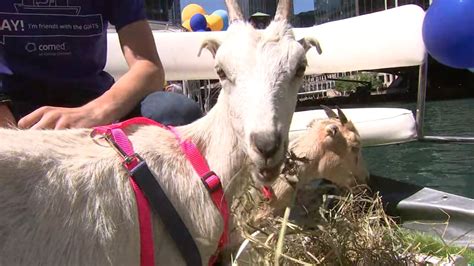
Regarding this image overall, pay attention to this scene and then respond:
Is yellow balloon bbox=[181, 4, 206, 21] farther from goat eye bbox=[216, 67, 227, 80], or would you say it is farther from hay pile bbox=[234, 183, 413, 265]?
goat eye bbox=[216, 67, 227, 80]

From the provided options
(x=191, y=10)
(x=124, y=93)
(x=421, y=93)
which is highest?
(x=191, y=10)

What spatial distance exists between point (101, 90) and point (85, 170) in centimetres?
95

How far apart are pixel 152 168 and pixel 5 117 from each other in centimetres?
77

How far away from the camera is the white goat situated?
1745 millimetres

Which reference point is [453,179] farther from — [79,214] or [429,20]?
[79,214]

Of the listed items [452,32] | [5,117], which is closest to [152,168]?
[5,117]

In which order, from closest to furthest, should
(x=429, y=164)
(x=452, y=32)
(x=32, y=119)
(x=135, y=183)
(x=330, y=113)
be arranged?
(x=135, y=183) → (x=32, y=119) → (x=452, y=32) → (x=330, y=113) → (x=429, y=164)

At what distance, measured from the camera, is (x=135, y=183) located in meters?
1.92

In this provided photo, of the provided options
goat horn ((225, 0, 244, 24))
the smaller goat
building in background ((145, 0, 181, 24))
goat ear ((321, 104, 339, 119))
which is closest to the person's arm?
goat horn ((225, 0, 244, 24))

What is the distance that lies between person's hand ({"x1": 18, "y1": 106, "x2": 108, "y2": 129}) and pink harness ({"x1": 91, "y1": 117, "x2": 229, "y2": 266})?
266mm

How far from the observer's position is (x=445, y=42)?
413 centimetres

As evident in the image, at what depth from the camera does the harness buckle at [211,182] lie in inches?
81.5

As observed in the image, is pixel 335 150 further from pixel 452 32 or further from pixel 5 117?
pixel 5 117

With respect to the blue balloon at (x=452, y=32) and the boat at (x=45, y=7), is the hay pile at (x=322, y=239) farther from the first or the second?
the blue balloon at (x=452, y=32)
